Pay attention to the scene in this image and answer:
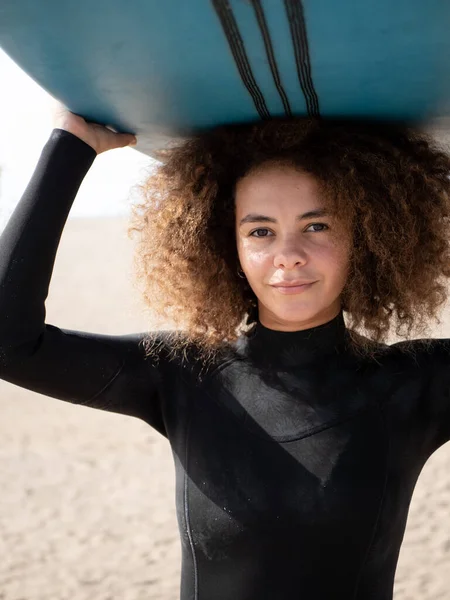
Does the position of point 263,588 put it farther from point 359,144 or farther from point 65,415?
point 65,415

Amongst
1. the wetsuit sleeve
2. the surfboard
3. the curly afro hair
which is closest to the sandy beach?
the curly afro hair

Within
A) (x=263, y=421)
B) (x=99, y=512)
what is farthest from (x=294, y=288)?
(x=99, y=512)

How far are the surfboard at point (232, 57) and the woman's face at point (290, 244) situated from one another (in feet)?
0.54

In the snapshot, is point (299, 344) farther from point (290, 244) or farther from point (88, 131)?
point (88, 131)

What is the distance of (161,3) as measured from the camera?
4.55 feet

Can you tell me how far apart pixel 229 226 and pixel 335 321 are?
379 mm

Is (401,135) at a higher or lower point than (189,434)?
higher

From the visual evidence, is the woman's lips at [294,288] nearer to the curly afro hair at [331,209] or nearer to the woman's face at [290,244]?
the woman's face at [290,244]

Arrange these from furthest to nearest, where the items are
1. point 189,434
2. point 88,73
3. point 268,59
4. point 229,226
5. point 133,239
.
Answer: point 133,239 < point 229,226 < point 189,434 < point 88,73 < point 268,59

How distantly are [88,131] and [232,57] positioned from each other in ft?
1.62

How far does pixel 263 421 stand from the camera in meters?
1.95

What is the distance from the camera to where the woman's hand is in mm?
1939

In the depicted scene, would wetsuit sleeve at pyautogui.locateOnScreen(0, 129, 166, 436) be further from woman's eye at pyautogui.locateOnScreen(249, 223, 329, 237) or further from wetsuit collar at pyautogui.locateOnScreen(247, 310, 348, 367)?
woman's eye at pyautogui.locateOnScreen(249, 223, 329, 237)

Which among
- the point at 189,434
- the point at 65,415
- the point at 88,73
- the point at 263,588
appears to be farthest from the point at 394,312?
the point at 65,415
